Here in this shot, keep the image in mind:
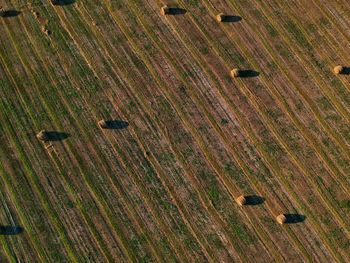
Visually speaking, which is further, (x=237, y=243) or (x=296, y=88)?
(x=296, y=88)

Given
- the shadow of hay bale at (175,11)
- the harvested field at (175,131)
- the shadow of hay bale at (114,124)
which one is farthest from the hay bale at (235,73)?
the shadow of hay bale at (114,124)

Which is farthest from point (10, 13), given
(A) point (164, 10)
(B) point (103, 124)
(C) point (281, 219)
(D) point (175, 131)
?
(C) point (281, 219)

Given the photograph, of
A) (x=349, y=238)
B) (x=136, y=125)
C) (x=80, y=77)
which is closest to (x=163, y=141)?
(x=136, y=125)

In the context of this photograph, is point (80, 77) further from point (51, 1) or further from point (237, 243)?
point (237, 243)

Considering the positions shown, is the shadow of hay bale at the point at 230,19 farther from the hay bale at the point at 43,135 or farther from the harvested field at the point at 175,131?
the hay bale at the point at 43,135

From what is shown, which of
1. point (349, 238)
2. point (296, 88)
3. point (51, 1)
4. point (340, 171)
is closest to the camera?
point (349, 238)

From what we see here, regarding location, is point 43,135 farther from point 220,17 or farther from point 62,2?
point 220,17
